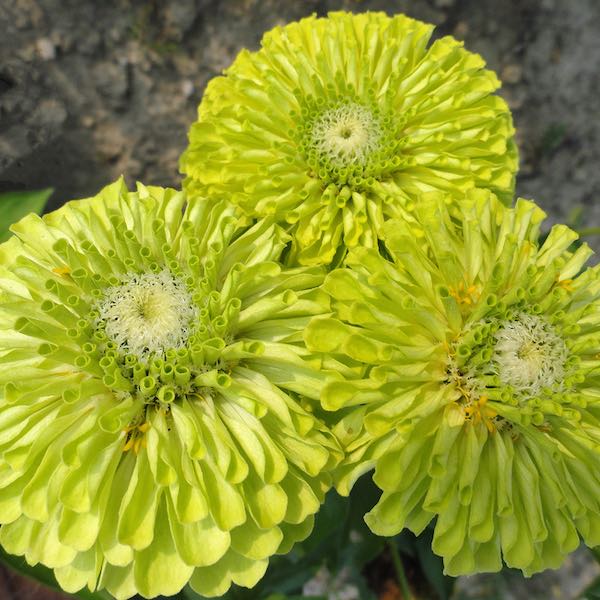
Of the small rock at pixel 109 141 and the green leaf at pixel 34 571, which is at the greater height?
the small rock at pixel 109 141

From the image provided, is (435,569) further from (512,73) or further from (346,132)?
(512,73)

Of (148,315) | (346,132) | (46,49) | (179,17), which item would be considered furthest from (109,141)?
(148,315)

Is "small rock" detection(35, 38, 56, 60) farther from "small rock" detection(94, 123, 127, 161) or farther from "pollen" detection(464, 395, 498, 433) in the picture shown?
"pollen" detection(464, 395, 498, 433)

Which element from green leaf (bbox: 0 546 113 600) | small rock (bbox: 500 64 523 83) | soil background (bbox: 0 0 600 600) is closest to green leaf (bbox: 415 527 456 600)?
soil background (bbox: 0 0 600 600)

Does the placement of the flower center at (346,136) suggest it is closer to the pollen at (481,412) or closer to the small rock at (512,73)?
the pollen at (481,412)

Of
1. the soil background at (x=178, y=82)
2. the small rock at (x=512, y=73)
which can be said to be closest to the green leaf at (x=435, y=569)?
the soil background at (x=178, y=82)

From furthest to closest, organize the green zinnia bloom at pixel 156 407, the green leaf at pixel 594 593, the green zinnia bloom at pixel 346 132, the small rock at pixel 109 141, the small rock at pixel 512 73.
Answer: the small rock at pixel 512 73
the small rock at pixel 109 141
the green leaf at pixel 594 593
the green zinnia bloom at pixel 346 132
the green zinnia bloom at pixel 156 407
